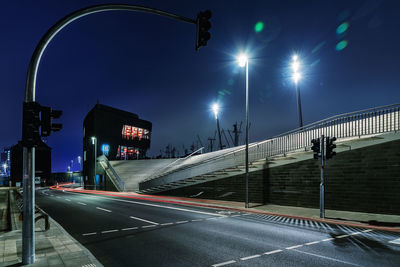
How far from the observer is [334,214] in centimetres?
1266

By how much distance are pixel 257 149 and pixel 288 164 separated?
12.5ft

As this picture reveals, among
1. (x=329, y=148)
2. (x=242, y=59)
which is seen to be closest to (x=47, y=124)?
(x=329, y=148)

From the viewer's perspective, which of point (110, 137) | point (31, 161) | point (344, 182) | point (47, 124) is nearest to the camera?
point (31, 161)

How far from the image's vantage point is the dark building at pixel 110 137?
51.0 metres

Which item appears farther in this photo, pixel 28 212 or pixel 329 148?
pixel 329 148

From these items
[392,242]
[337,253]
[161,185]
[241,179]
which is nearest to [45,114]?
[337,253]

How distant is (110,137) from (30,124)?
51137mm

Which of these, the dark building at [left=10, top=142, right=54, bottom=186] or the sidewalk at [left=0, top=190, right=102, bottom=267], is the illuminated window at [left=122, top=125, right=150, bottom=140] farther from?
the sidewalk at [left=0, top=190, right=102, bottom=267]

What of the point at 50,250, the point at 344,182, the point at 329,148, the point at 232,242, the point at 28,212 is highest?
the point at 329,148

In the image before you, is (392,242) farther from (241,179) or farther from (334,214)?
(241,179)

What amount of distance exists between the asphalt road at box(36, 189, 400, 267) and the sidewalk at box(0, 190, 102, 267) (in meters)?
0.37

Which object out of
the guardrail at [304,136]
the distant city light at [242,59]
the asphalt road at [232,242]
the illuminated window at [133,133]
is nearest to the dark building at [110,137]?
the illuminated window at [133,133]

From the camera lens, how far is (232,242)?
26.3ft

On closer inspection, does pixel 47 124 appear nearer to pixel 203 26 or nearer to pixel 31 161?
pixel 31 161
